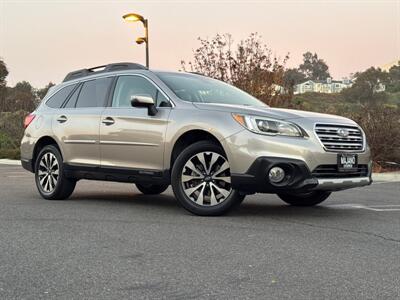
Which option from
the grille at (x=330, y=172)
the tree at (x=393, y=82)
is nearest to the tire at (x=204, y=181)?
the grille at (x=330, y=172)

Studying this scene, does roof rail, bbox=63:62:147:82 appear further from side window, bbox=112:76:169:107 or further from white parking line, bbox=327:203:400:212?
white parking line, bbox=327:203:400:212

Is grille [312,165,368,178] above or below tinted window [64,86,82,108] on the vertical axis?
below

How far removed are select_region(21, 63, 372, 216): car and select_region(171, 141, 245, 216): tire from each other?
1 cm

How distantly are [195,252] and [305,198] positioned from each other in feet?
10.9

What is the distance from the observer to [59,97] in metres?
8.53

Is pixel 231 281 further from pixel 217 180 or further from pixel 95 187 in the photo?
pixel 95 187

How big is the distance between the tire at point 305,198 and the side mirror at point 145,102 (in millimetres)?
2046

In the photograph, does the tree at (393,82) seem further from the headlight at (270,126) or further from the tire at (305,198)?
the headlight at (270,126)

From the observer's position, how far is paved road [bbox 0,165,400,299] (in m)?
3.63

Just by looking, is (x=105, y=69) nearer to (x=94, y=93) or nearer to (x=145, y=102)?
(x=94, y=93)

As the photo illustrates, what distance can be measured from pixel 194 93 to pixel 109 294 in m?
3.92

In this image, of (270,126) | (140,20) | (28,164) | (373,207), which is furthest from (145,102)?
(140,20)

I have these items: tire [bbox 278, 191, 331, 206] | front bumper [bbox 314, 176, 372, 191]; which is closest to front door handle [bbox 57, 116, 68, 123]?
tire [bbox 278, 191, 331, 206]

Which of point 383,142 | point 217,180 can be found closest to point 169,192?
point 217,180
